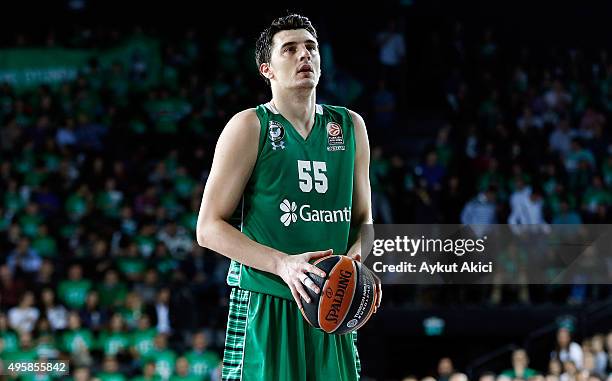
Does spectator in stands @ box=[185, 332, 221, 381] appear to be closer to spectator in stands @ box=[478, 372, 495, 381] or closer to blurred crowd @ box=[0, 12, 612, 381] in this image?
blurred crowd @ box=[0, 12, 612, 381]

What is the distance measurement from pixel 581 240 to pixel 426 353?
218cm

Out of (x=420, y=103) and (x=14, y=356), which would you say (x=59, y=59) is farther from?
(x=14, y=356)

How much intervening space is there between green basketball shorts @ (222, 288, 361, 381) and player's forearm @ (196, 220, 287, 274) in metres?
0.20

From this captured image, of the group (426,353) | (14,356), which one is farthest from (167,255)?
(426,353)

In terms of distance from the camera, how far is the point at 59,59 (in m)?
15.4

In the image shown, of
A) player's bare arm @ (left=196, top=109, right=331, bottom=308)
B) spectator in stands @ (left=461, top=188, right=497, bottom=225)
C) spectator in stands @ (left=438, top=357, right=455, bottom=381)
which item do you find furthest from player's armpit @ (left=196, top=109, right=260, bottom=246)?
spectator in stands @ (left=461, top=188, right=497, bottom=225)

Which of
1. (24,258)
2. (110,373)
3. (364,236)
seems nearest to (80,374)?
(110,373)

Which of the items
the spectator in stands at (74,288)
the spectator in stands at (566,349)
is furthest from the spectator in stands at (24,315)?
the spectator in stands at (566,349)

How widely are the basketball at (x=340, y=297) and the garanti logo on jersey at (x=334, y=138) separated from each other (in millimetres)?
540

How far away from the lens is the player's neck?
380 centimetres

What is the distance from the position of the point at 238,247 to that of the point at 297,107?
0.63m

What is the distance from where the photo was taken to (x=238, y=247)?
139 inches

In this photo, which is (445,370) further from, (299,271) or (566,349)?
Answer: (299,271)

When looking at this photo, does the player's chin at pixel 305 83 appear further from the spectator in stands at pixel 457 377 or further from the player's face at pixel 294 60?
the spectator in stands at pixel 457 377
